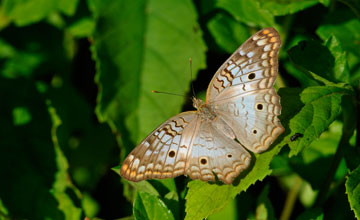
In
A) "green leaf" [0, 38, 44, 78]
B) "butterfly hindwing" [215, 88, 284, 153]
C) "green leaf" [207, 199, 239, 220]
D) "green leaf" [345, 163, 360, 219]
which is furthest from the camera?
"green leaf" [0, 38, 44, 78]

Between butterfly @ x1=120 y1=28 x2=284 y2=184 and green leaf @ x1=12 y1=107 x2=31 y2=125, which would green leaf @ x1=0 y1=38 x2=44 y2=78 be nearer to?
green leaf @ x1=12 y1=107 x2=31 y2=125

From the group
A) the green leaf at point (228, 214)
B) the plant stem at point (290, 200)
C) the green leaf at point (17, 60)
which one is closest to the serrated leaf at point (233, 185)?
the green leaf at point (228, 214)

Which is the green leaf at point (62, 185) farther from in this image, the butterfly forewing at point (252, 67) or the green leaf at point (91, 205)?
the butterfly forewing at point (252, 67)

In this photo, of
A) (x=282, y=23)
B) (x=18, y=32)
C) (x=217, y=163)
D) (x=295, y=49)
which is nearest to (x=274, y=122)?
(x=217, y=163)

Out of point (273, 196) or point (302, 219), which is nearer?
point (302, 219)

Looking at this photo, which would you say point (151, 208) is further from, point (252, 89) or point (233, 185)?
point (252, 89)

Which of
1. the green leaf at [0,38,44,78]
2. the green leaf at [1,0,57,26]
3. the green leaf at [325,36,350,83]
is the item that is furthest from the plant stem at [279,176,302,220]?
the green leaf at [0,38,44,78]

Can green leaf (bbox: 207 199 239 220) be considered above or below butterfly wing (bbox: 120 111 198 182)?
below

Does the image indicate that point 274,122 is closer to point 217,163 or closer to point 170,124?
point 217,163
